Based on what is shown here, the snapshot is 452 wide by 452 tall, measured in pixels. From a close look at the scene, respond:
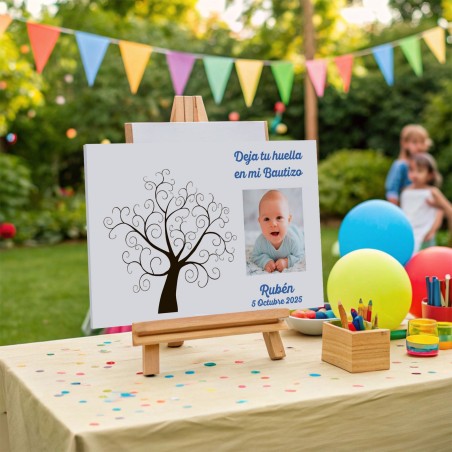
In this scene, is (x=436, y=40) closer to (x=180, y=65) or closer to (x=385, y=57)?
(x=385, y=57)

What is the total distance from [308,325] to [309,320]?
0.02 m

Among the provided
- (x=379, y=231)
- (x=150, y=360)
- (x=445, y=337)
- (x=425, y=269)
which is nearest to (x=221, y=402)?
(x=150, y=360)

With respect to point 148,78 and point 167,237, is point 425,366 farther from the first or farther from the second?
point 148,78

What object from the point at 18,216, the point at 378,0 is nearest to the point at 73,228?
the point at 18,216

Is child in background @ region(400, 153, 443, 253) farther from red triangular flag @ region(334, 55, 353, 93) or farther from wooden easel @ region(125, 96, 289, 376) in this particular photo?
wooden easel @ region(125, 96, 289, 376)

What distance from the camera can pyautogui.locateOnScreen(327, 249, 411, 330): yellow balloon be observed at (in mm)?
A: 1907

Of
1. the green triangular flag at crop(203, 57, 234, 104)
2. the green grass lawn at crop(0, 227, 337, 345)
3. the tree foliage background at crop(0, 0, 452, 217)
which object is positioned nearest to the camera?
the green grass lawn at crop(0, 227, 337, 345)

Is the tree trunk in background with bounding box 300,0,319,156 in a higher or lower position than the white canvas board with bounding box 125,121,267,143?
higher

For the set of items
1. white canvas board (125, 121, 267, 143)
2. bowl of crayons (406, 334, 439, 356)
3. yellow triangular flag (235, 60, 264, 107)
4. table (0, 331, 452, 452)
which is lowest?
table (0, 331, 452, 452)

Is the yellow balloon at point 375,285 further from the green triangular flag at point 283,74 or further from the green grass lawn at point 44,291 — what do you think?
the green triangular flag at point 283,74

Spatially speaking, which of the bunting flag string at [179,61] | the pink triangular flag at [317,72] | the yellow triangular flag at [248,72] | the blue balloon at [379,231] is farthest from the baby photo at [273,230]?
the pink triangular flag at [317,72]

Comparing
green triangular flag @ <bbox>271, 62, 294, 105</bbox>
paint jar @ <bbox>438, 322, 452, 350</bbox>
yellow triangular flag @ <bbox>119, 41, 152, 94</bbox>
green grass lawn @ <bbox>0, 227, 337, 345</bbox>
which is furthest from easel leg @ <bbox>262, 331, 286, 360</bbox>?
green triangular flag @ <bbox>271, 62, 294, 105</bbox>

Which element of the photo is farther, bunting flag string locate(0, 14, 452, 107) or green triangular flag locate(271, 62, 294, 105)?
green triangular flag locate(271, 62, 294, 105)

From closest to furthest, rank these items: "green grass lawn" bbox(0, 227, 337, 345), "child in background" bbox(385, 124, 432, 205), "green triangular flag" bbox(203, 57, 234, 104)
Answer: "green grass lawn" bbox(0, 227, 337, 345) → "child in background" bbox(385, 124, 432, 205) → "green triangular flag" bbox(203, 57, 234, 104)
